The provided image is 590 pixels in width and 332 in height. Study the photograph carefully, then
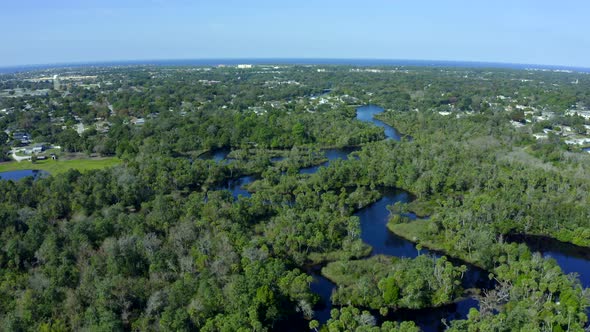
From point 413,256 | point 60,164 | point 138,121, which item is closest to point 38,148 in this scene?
point 60,164

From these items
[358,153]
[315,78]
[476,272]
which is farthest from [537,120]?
[315,78]

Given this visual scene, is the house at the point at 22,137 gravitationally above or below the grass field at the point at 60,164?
above

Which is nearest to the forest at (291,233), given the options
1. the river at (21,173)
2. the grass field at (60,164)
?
the grass field at (60,164)

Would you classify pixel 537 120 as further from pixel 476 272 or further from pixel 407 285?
pixel 407 285

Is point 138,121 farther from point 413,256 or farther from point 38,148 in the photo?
point 413,256

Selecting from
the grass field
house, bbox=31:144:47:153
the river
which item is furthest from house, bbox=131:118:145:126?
the river

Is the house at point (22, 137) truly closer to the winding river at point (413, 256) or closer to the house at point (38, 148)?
the house at point (38, 148)
